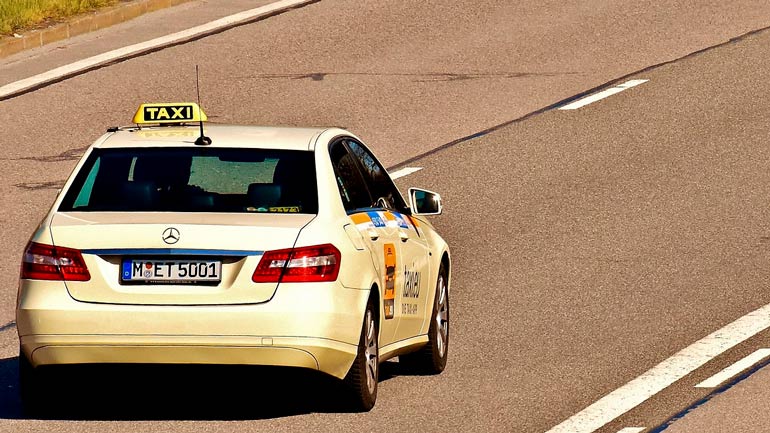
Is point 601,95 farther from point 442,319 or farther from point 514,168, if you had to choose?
point 442,319

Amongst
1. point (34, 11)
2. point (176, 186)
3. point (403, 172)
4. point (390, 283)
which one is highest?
point (176, 186)

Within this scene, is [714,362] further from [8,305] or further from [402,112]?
[402,112]

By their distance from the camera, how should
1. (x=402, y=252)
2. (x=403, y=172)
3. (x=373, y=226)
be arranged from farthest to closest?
(x=403, y=172) < (x=402, y=252) < (x=373, y=226)

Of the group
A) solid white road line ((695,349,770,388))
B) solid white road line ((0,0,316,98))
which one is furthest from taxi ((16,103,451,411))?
solid white road line ((0,0,316,98))

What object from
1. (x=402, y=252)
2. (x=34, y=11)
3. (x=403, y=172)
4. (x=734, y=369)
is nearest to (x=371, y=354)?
(x=402, y=252)

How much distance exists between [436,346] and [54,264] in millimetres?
2762

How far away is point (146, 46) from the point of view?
71.1 ft

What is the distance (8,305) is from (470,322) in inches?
127

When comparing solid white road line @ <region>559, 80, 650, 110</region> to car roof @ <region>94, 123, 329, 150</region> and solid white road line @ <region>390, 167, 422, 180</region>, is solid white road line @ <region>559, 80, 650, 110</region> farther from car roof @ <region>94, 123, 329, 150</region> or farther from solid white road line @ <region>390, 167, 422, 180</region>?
car roof @ <region>94, 123, 329, 150</region>

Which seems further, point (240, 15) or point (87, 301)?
point (240, 15)

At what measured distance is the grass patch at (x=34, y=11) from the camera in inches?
862

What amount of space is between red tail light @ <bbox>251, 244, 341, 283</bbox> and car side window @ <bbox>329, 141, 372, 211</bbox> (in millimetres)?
659

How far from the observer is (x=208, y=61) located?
20984 mm

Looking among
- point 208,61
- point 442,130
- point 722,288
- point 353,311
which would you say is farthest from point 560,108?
point 353,311
